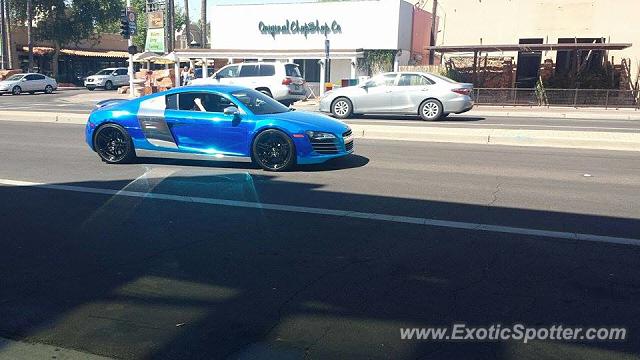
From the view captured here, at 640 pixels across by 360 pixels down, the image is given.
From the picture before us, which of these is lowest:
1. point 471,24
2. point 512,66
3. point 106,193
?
point 106,193

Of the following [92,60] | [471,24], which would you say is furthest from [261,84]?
[92,60]

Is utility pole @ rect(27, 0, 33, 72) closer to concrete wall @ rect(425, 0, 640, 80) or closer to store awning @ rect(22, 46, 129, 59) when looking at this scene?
store awning @ rect(22, 46, 129, 59)

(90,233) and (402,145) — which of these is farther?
(402,145)

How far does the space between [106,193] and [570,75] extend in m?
26.7

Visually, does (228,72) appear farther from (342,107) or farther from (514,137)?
(514,137)

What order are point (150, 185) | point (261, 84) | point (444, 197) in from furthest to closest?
1. point (261, 84)
2. point (150, 185)
3. point (444, 197)

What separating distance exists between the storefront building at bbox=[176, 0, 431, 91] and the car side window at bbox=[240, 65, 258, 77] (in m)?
7.12

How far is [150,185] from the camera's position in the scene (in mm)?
8367

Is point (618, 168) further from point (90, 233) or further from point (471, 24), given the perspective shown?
point (471, 24)

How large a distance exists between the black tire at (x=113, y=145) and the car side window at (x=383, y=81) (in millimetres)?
10683

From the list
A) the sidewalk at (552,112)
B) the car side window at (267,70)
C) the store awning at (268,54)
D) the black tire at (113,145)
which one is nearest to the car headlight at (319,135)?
the black tire at (113,145)

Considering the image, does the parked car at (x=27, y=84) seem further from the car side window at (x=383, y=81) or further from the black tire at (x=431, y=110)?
the black tire at (x=431, y=110)

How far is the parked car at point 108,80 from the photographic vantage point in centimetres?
4553

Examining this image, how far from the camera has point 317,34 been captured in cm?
3488
